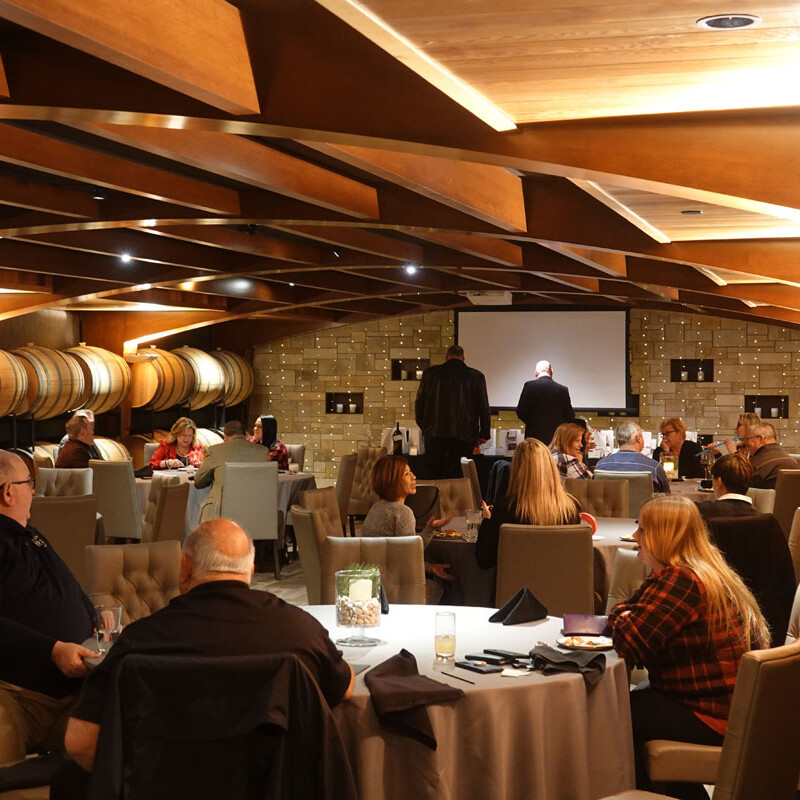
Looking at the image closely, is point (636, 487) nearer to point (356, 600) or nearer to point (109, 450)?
point (356, 600)

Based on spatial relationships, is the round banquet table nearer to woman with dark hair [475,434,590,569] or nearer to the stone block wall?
woman with dark hair [475,434,590,569]

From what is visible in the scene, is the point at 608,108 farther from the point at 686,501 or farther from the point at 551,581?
the point at 551,581

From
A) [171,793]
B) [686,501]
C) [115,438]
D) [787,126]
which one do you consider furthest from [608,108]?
[115,438]

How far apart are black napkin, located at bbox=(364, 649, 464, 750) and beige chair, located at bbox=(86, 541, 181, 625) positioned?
1.55 meters

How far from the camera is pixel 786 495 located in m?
7.54

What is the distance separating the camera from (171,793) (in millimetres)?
2430

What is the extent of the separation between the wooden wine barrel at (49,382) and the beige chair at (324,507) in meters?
4.81

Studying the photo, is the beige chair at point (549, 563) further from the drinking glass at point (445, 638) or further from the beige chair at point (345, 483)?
the beige chair at point (345, 483)

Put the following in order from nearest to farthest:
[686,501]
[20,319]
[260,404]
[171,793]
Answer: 1. [171,793]
2. [686,501]
3. [20,319]
4. [260,404]

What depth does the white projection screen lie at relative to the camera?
51.2 feet

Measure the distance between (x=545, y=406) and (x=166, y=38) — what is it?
7.84 meters

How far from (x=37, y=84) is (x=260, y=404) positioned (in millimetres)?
13878

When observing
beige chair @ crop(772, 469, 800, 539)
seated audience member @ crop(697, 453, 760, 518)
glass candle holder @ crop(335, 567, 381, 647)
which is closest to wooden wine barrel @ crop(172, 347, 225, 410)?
beige chair @ crop(772, 469, 800, 539)

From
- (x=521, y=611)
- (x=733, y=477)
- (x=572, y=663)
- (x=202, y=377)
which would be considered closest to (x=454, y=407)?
(x=733, y=477)
